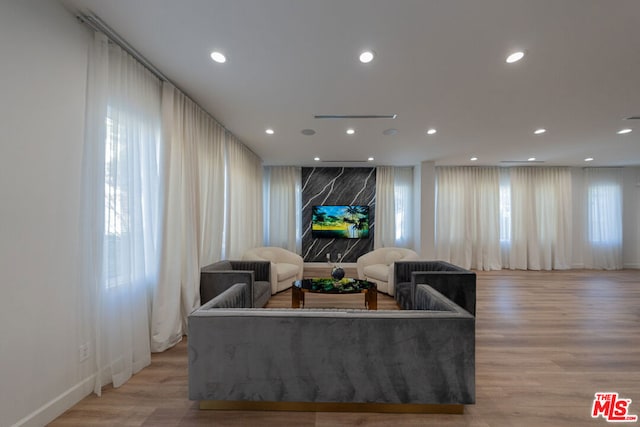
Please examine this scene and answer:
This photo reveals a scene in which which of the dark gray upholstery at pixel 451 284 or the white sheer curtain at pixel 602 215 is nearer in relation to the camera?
the dark gray upholstery at pixel 451 284

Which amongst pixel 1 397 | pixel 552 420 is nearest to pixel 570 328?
pixel 552 420

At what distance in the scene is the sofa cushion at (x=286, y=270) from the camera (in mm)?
4669

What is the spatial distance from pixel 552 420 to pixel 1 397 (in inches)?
137

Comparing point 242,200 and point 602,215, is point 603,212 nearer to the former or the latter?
point 602,215

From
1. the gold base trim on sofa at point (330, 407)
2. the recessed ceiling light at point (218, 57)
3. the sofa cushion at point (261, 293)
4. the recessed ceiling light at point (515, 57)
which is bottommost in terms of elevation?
the gold base trim on sofa at point (330, 407)

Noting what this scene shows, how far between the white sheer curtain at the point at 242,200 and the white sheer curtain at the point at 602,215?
28.9ft

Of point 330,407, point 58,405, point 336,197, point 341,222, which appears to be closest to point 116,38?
point 58,405

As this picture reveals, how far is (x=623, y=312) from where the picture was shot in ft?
12.5

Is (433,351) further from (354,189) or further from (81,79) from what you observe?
(354,189)

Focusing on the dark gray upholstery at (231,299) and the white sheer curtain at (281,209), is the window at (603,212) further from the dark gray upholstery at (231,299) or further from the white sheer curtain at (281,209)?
the dark gray upholstery at (231,299)

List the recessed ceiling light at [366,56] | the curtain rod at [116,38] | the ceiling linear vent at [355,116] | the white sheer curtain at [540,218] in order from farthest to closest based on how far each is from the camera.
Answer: the white sheer curtain at [540,218]
the ceiling linear vent at [355,116]
the recessed ceiling light at [366,56]
the curtain rod at [116,38]

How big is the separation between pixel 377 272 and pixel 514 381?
257cm

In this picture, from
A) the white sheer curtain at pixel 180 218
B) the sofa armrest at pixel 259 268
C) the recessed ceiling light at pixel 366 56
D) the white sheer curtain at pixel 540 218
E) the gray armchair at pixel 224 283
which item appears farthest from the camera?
the white sheer curtain at pixel 540 218

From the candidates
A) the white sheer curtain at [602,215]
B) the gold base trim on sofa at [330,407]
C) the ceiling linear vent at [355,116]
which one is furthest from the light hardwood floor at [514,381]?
the white sheer curtain at [602,215]
